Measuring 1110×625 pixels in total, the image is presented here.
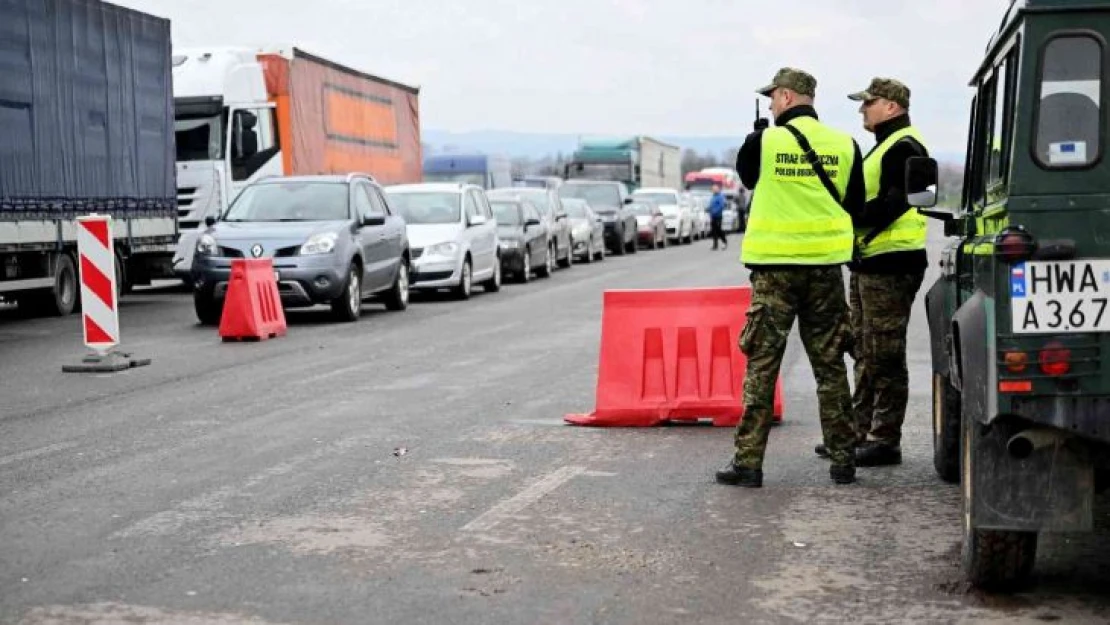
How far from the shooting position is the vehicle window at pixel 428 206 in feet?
81.6

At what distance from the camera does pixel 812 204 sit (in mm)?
8078

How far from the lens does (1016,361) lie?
5.30 metres

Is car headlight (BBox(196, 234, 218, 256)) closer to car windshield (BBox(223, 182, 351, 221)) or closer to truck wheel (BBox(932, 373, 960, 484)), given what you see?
car windshield (BBox(223, 182, 351, 221))

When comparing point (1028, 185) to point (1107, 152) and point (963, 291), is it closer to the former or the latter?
point (1107, 152)

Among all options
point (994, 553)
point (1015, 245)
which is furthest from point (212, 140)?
point (1015, 245)

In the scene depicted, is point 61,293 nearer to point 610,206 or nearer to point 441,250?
point 441,250

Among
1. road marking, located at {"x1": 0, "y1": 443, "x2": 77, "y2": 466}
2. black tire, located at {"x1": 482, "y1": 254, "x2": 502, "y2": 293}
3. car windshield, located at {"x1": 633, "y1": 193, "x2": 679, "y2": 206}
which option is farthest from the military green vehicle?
car windshield, located at {"x1": 633, "y1": 193, "x2": 679, "y2": 206}

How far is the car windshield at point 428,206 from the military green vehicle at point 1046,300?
1940cm

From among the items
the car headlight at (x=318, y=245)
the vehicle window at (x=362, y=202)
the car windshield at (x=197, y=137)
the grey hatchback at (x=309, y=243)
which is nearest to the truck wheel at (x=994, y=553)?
the grey hatchback at (x=309, y=243)

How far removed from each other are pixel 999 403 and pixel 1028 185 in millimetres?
705

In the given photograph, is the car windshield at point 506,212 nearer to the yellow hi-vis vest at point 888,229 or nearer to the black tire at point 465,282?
the black tire at point 465,282

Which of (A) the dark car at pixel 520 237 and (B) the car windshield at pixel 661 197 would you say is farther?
(B) the car windshield at pixel 661 197

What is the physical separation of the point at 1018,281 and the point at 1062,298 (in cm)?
14

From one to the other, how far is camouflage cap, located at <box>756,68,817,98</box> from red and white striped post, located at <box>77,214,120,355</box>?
26.7 ft
